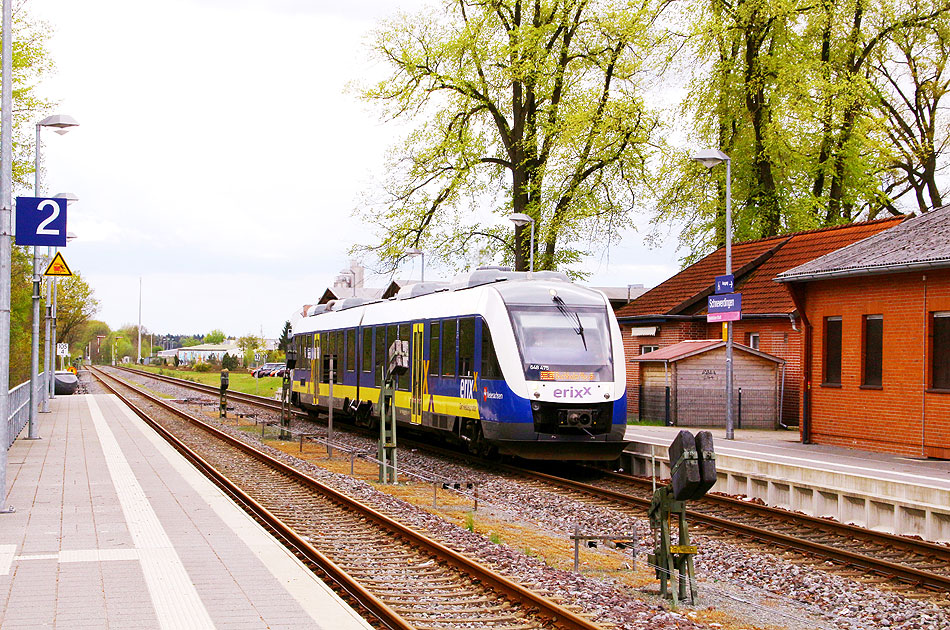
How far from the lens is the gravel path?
8242mm

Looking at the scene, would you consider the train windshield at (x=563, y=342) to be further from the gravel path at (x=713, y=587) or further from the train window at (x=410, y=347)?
the train window at (x=410, y=347)

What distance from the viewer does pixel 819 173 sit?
36.2 m

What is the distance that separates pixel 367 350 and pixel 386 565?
1522cm

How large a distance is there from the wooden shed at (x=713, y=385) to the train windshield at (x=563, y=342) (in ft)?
34.0

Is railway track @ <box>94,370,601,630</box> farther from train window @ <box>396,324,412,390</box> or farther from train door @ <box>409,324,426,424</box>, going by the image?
train window @ <box>396,324,412,390</box>

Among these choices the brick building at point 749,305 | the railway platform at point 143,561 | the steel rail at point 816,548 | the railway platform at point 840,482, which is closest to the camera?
the railway platform at point 143,561

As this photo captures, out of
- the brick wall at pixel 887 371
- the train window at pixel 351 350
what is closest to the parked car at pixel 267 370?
the train window at pixel 351 350

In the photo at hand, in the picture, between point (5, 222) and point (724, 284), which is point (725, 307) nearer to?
point (724, 284)

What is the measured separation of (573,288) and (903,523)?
7194mm

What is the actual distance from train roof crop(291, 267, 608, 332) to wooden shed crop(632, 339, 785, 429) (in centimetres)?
775

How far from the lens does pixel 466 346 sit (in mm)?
18453

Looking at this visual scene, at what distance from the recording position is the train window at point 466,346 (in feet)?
59.6

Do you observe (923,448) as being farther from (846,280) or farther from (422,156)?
(422,156)

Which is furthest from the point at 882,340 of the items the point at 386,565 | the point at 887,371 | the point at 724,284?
the point at 386,565
